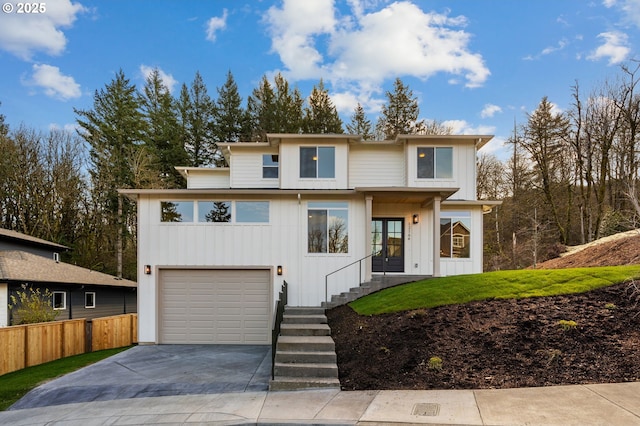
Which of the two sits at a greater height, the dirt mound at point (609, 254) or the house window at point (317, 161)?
the house window at point (317, 161)

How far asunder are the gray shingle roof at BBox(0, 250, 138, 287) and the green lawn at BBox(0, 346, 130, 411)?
4.36 meters

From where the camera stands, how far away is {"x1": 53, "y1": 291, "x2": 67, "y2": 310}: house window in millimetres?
13553

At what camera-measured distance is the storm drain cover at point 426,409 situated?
452 cm

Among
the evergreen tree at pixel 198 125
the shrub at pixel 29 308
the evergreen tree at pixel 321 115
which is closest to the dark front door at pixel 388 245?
the shrub at pixel 29 308

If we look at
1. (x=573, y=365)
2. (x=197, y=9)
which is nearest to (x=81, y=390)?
(x=573, y=365)

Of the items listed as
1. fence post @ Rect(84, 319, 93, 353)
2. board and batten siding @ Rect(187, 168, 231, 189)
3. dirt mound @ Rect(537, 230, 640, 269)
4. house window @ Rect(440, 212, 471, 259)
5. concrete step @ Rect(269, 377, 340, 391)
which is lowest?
fence post @ Rect(84, 319, 93, 353)

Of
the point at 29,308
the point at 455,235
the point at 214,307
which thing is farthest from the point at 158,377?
the point at 455,235

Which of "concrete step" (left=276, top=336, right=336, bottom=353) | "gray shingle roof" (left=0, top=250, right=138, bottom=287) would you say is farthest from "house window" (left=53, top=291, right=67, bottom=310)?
"concrete step" (left=276, top=336, right=336, bottom=353)

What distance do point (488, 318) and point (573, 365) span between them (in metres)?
1.66

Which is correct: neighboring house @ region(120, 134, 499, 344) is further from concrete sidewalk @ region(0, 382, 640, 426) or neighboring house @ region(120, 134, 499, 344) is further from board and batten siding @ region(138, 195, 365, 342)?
concrete sidewalk @ region(0, 382, 640, 426)

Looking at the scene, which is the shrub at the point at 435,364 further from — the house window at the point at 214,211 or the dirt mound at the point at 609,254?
the dirt mound at the point at 609,254

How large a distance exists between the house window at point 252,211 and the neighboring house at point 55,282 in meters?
7.86

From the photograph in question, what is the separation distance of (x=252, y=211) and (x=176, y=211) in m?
2.34

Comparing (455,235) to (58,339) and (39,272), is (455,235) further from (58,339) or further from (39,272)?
(39,272)
